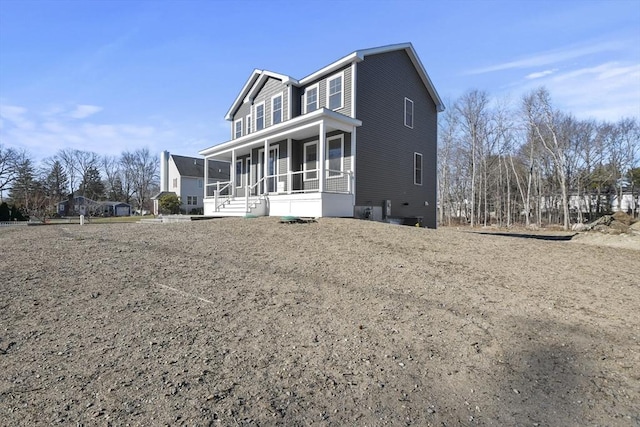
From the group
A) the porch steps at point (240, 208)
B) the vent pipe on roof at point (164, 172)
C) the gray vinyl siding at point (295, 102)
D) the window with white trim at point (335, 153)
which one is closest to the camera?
the window with white trim at point (335, 153)

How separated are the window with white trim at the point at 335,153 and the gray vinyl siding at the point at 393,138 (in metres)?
0.69

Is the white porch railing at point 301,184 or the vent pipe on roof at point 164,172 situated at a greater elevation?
the vent pipe on roof at point 164,172

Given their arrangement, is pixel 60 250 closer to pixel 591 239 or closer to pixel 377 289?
pixel 377 289

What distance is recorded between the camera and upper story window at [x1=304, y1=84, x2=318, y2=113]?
14.2m

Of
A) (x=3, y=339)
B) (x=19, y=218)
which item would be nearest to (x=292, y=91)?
(x=3, y=339)

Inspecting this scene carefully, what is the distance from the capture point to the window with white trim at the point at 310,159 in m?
13.8

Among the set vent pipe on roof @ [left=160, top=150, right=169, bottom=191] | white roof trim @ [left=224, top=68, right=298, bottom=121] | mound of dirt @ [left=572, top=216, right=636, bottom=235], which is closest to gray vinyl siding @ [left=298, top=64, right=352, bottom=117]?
white roof trim @ [left=224, top=68, right=298, bottom=121]

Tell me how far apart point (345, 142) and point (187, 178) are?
33.0 m

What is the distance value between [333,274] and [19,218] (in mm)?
29293

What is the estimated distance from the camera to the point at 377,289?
4.47 metres

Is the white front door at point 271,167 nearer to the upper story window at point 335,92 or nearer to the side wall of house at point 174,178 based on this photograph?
the upper story window at point 335,92

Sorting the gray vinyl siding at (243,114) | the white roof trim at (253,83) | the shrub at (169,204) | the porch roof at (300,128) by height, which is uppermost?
the white roof trim at (253,83)

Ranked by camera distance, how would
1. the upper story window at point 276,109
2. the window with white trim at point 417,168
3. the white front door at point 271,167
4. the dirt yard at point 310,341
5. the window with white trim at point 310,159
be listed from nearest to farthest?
the dirt yard at point 310,341 → the window with white trim at point 310,159 → the white front door at point 271,167 → the window with white trim at point 417,168 → the upper story window at point 276,109

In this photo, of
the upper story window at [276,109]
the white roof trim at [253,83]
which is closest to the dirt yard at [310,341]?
the upper story window at [276,109]
